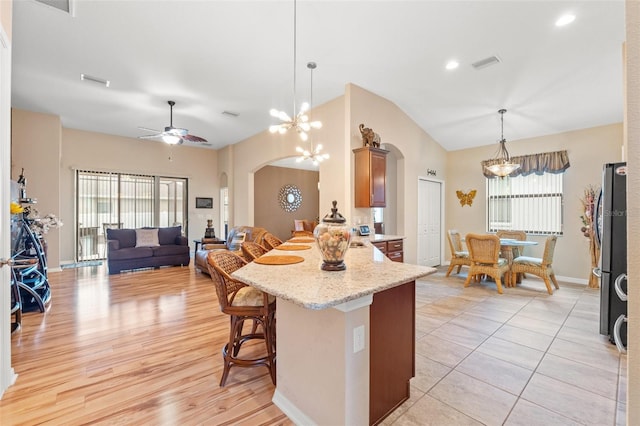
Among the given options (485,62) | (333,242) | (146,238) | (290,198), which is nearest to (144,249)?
(146,238)

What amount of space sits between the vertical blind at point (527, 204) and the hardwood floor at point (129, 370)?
5965 millimetres

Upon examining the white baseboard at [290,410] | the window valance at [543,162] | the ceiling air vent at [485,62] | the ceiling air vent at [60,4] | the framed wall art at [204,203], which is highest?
the ceiling air vent at [60,4]

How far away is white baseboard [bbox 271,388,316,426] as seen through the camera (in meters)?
1.67

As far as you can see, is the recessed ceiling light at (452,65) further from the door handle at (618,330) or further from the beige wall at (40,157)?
the beige wall at (40,157)

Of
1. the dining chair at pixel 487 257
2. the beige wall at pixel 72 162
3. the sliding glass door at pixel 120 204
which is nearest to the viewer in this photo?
the dining chair at pixel 487 257

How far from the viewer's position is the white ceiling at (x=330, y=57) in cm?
301

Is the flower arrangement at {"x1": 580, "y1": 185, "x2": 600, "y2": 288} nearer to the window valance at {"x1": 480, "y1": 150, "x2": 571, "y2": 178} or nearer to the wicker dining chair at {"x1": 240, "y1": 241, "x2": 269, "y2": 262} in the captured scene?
the window valance at {"x1": 480, "y1": 150, "x2": 571, "y2": 178}

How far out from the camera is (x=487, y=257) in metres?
4.67

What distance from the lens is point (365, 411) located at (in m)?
1.55

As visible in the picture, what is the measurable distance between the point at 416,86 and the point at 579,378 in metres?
4.12

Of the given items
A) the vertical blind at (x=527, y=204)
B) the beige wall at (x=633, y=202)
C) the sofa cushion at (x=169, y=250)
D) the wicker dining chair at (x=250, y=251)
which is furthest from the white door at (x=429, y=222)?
the beige wall at (x=633, y=202)

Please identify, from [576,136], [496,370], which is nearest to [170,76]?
[496,370]

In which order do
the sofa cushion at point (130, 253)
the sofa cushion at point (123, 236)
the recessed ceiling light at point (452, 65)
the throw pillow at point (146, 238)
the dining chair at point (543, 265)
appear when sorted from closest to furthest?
the recessed ceiling light at point (452, 65)
the dining chair at point (543, 265)
the sofa cushion at point (130, 253)
the sofa cushion at point (123, 236)
the throw pillow at point (146, 238)

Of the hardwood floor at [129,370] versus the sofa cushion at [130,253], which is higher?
the sofa cushion at [130,253]
